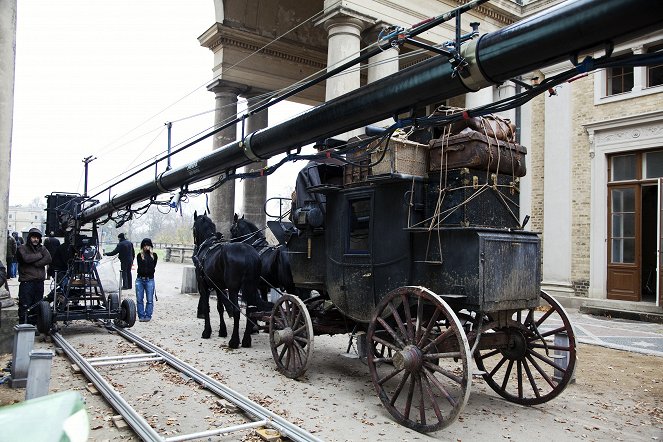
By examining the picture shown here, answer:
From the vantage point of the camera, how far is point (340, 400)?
6.50 meters

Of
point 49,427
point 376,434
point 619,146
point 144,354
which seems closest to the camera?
point 49,427

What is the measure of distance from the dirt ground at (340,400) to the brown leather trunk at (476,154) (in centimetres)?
279

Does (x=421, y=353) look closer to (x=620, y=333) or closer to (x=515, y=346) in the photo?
(x=515, y=346)

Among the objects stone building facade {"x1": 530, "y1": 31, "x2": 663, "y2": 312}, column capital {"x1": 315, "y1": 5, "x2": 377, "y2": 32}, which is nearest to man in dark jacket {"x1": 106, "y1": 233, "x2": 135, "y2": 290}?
column capital {"x1": 315, "y1": 5, "x2": 377, "y2": 32}

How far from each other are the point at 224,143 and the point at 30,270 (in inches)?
364

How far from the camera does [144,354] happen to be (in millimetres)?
8609

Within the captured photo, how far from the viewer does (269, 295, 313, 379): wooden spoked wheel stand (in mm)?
7195

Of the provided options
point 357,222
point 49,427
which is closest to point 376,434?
point 357,222

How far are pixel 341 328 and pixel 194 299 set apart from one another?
437 inches

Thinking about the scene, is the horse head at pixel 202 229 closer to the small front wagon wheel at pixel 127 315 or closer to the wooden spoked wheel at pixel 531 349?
the small front wagon wheel at pixel 127 315

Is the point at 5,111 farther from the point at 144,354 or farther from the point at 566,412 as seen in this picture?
the point at 566,412

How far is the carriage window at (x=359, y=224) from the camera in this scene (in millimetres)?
6969

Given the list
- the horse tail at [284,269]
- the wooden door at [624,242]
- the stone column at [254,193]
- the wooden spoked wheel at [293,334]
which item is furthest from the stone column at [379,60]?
the wooden door at [624,242]

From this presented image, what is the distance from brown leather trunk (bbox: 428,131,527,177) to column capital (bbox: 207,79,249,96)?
14556mm
